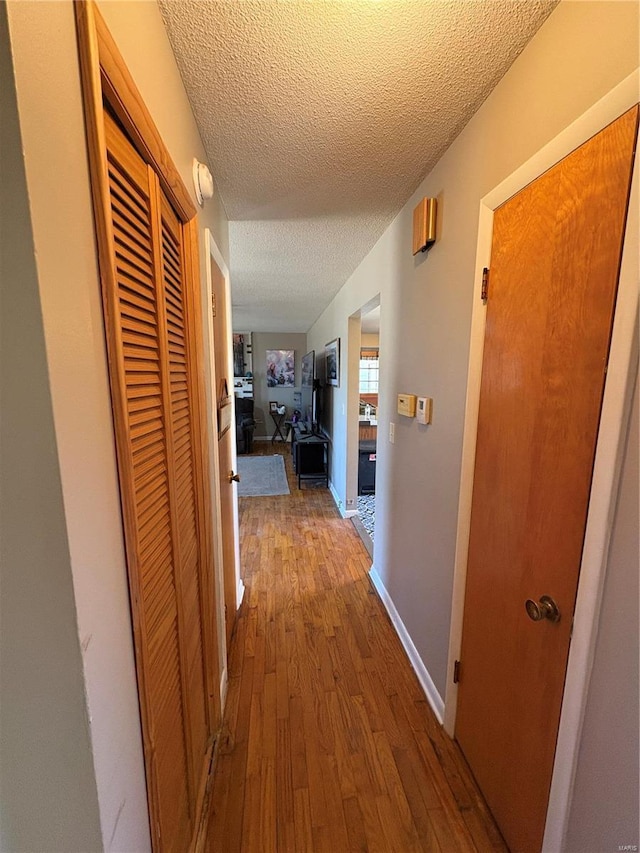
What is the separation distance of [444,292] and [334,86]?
2.52 ft

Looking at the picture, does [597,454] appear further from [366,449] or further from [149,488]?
[366,449]

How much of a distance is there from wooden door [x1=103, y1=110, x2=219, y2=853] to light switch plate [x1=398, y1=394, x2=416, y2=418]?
102 cm

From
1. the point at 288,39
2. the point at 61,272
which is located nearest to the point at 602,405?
the point at 61,272

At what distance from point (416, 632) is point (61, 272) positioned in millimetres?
1982

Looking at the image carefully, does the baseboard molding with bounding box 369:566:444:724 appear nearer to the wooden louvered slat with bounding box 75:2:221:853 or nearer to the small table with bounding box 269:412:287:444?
the wooden louvered slat with bounding box 75:2:221:853

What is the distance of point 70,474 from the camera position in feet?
1.44

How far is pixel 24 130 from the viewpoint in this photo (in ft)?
1.19

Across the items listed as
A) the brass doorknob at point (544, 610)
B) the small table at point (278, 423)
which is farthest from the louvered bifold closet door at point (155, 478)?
the small table at point (278, 423)

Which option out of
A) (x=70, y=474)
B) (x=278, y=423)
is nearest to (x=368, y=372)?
(x=278, y=423)

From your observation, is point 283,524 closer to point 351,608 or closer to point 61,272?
point 351,608

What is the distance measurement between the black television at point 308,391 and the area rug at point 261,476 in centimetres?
83

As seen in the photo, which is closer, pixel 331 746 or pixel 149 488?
pixel 149 488

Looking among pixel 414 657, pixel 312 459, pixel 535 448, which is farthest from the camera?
pixel 312 459

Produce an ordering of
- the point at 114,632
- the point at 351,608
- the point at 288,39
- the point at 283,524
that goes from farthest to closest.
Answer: the point at 283,524
the point at 351,608
the point at 288,39
the point at 114,632
